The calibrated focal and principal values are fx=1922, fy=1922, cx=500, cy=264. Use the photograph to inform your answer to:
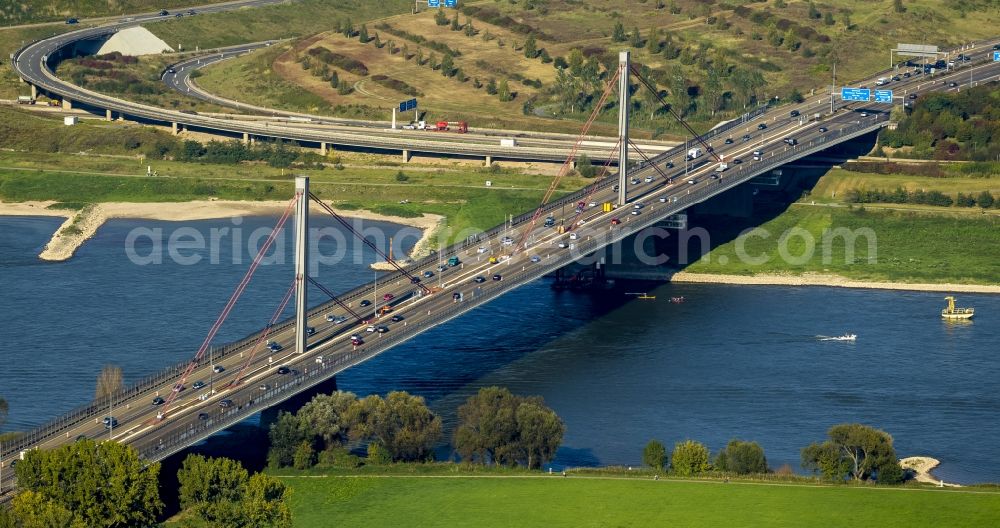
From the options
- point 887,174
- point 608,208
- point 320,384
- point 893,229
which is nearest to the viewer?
point 320,384

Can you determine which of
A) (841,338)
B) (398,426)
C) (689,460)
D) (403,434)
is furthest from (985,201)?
(403,434)

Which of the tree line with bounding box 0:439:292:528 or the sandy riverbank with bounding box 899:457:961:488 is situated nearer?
the tree line with bounding box 0:439:292:528

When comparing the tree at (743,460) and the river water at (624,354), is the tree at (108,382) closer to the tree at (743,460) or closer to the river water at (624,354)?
the river water at (624,354)

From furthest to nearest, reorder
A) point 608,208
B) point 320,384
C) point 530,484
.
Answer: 1. point 608,208
2. point 320,384
3. point 530,484

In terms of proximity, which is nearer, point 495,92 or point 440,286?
point 440,286

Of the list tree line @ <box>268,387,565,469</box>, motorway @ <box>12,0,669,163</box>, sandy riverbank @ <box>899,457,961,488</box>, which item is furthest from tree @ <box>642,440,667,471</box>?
motorway @ <box>12,0,669,163</box>

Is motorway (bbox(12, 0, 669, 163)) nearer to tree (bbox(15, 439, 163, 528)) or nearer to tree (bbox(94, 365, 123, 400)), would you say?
tree (bbox(94, 365, 123, 400))

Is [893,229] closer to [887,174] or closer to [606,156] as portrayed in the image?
[887,174]

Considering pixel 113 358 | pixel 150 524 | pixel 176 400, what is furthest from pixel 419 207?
pixel 150 524
